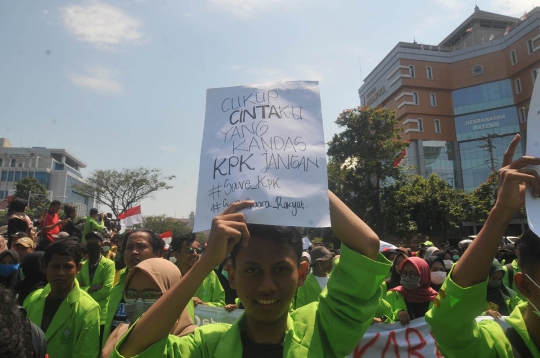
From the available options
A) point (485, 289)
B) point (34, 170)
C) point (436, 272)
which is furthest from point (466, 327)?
point (34, 170)

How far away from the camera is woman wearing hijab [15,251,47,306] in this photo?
159 inches

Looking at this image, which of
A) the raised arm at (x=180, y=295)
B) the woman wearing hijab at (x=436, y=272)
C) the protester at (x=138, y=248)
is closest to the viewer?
the raised arm at (x=180, y=295)

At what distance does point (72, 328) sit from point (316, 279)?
2821 millimetres

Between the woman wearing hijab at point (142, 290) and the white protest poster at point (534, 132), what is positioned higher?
the white protest poster at point (534, 132)

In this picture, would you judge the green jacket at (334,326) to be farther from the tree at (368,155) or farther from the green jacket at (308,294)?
the tree at (368,155)

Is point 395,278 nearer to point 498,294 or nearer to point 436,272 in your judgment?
point 436,272

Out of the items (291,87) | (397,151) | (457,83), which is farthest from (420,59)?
(291,87)

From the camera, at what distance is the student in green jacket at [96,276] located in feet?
15.8

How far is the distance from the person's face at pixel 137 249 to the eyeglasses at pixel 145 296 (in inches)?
63.0

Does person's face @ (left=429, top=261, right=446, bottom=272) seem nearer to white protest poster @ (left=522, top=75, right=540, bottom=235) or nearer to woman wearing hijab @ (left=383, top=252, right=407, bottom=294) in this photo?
woman wearing hijab @ (left=383, top=252, right=407, bottom=294)

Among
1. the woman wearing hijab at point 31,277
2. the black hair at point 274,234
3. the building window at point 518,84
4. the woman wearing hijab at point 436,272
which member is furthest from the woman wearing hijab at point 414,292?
the building window at point 518,84

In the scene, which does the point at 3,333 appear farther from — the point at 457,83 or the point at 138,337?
the point at 457,83

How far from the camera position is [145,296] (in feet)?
7.43

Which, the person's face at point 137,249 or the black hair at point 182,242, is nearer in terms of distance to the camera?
the person's face at point 137,249
